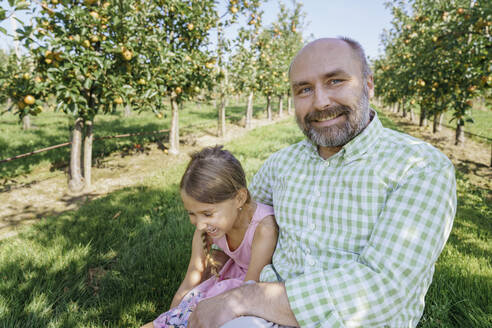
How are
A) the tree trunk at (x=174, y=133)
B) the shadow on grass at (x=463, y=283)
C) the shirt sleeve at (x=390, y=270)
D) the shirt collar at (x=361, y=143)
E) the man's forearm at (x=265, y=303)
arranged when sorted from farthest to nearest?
the tree trunk at (x=174, y=133) → the shadow on grass at (x=463, y=283) → the shirt collar at (x=361, y=143) → the man's forearm at (x=265, y=303) → the shirt sleeve at (x=390, y=270)

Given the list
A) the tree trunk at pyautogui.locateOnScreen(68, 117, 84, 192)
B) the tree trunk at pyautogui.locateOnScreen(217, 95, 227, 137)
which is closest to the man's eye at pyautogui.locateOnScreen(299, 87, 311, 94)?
the tree trunk at pyautogui.locateOnScreen(68, 117, 84, 192)

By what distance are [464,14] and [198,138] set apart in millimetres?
8534

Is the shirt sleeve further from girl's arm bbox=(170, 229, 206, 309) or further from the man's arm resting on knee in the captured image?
girl's arm bbox=(170, 229, 206, 309)

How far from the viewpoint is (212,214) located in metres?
1.74

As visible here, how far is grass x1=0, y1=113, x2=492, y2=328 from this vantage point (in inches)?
80.7

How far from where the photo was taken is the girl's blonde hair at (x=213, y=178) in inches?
66.9

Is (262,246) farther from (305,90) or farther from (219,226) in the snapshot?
(305,90)

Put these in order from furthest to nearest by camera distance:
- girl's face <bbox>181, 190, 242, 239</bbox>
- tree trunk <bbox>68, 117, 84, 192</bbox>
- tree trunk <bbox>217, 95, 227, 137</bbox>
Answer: tree trunk <bbox>217, 95, 227, 137</bbox> < tree trunk <bbox>68, 117, 84, 192</bbox> < girl's face <bbox>181, 190, 242, 239</bbox>

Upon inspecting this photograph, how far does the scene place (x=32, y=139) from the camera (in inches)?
384

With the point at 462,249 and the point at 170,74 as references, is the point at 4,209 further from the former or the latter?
the point at 462,249

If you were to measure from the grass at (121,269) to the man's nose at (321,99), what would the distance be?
66.6 inches

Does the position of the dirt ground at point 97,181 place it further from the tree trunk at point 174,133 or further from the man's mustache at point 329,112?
the man's mustache at point 329,112

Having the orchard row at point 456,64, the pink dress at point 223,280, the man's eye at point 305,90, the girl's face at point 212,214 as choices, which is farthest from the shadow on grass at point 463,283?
the orchard row at point 456,64

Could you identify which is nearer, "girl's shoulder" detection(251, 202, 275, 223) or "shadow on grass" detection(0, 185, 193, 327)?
"girl's shoulder" detection(251, 202, 275, 223)
